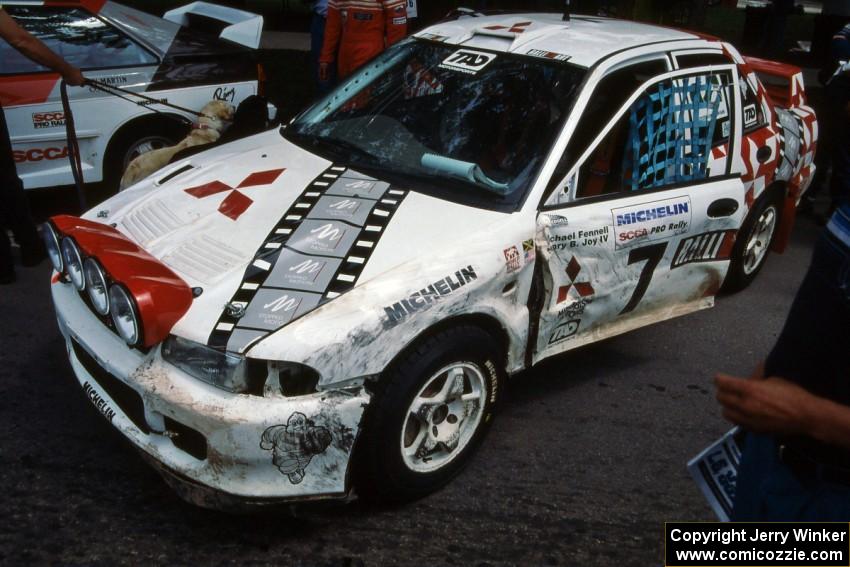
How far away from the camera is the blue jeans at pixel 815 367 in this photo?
1538 mm

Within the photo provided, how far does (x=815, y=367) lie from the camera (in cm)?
158

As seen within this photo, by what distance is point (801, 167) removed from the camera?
17.1 feet

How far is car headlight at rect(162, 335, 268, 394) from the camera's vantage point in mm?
2646

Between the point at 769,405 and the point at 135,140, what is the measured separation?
5.22 metres

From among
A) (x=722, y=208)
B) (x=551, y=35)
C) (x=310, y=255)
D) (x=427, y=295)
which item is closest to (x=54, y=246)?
(x=310, y=255)

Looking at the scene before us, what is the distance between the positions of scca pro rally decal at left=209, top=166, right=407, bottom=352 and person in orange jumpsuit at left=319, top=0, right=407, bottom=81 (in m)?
3.55

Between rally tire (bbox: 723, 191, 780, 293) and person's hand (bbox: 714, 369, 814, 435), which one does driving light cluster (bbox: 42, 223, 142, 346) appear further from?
rally tire (bbox: 723, 191, 780, 293)

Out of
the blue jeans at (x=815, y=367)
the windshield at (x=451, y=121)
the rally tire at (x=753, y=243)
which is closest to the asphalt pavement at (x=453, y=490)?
the rally tire at (x=753, y=243)

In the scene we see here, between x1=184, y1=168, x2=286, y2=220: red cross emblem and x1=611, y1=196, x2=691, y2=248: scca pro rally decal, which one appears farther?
x1=611, y1=196, x2=691, y2=248: scca pro rally decal

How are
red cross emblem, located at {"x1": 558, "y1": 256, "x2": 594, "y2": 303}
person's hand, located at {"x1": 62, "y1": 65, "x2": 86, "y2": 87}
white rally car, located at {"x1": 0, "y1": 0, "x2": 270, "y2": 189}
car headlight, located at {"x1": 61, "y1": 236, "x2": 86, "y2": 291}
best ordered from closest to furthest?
car headlight, located at {"x1": 61, "y1": 236, "x2": 86, "y2": 291} < red cross emblem, located at {"x1": 558, "y1": 256, "x2": 594, "y2": 303} < person's hand, located at {"x1": 62, "y1": 65, "x2": 86, "y2": 87} < white rally car, located at {"x1": 0, "y1": 0, "x2": 270, "y2": 189}

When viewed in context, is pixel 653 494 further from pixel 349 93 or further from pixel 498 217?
pixel 349 93

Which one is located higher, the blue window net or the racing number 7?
the blue window net

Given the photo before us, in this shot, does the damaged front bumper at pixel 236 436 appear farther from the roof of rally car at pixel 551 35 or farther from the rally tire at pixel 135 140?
the rally tire at pixel 135 140

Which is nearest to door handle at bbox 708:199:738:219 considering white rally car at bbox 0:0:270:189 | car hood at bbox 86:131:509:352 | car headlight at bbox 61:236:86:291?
car hood at bbox 86:131:509:352
